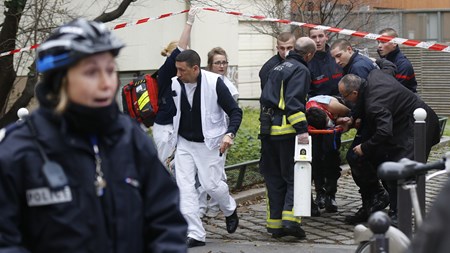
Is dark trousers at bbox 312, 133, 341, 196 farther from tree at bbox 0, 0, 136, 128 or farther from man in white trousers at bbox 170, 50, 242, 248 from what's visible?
tree at bbox 0, 0, 136, 128

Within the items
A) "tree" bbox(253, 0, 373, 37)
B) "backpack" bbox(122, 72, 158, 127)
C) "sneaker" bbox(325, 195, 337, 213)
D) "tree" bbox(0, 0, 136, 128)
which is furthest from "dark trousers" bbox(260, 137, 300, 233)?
"tree" bbox(253, 0, 373, 37)

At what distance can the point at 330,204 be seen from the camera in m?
10.6

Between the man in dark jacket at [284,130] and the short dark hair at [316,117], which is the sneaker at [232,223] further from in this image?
the short dark hair at [316,117]

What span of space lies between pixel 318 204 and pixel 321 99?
1326 millimetres

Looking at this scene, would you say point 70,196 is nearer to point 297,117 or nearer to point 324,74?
point 297,117

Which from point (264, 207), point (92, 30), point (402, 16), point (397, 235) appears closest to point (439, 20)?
point (402, 16)

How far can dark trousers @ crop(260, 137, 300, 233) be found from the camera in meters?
9.03

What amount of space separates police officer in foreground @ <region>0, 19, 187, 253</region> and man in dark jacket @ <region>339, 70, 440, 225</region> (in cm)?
599

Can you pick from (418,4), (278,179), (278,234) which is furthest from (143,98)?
(418,4)

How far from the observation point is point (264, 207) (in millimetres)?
10969

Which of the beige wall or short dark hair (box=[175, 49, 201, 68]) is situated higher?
the beige wall

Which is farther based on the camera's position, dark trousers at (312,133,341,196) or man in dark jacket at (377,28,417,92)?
man in dark jacket at (377,28,417,92)

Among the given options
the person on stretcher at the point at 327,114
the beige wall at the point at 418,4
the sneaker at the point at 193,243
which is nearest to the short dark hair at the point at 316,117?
the person on stretcher at the point at 327,114

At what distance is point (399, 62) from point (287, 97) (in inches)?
90.0
